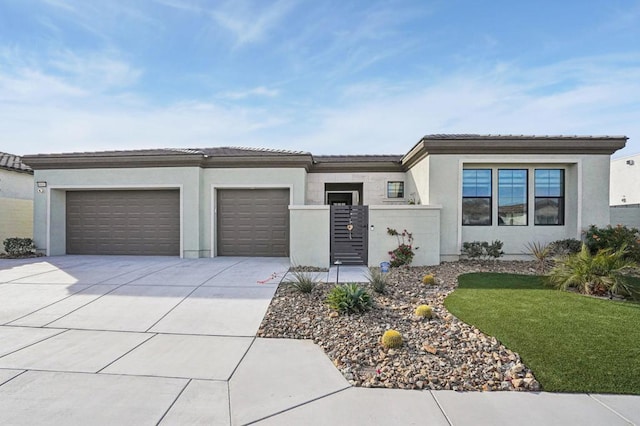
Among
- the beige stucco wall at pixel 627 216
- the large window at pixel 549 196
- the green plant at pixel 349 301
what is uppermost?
the large window at pixel 549 196

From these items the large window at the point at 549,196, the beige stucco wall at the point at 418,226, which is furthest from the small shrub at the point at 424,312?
the large window at the point at 549,196

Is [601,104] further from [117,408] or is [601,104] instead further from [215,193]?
[117,408]

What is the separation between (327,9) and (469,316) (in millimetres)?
8687

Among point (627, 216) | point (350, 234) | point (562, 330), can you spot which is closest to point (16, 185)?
point (350, 234)

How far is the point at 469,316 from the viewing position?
17.5 feet

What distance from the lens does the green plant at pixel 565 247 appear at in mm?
10023

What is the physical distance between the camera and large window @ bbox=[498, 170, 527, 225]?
423 inches

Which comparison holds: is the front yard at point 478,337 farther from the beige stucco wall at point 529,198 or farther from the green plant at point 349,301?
the beige stucco wall at point 529,198

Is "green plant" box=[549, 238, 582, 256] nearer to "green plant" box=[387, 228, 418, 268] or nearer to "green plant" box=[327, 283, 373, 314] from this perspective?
"green plant" box=[387, 228, 418, 268]

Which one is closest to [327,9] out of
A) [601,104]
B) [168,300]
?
[168,300]

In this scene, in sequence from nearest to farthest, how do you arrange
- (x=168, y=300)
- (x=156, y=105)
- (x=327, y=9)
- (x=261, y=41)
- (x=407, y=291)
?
1. (x=168, y=300)
2. (x=407, y=291)
3. (x=327, y=9)
4. (x=261, y=41)
5. (x=156, y=105)

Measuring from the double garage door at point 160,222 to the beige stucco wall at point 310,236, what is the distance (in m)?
2.17

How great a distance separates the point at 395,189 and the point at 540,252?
5745 millimetres

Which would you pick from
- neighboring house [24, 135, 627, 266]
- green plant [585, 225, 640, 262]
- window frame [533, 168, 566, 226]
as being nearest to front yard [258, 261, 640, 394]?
neighboring house [24, 135, 627, 266]
